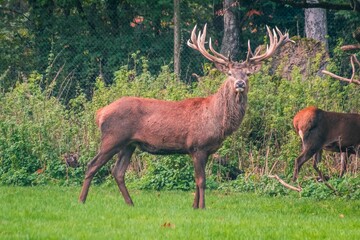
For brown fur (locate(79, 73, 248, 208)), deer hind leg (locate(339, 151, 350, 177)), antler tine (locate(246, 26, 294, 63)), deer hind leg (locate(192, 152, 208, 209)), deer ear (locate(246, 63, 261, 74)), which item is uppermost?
antler tine (locate(246, 26, 294, 63))

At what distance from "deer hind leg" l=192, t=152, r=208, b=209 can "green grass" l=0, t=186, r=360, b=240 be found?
0.50 feet

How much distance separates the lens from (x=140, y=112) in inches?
462

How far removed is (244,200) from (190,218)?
2.44 metres

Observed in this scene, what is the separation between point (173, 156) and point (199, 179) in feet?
9.05

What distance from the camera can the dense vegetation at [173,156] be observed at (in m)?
13.9

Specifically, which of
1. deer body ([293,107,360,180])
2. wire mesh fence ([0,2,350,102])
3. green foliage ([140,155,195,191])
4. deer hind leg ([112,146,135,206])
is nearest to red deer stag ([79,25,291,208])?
deer hind leg ([112,146,135,206])

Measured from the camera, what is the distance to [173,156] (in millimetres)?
14109

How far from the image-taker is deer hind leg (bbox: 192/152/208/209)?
1122 cm

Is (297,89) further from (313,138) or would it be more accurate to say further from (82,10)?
(82,10)

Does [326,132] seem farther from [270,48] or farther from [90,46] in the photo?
[90,46]

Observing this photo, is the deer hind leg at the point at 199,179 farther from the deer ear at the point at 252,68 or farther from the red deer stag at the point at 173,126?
the deer ear at the point at 252,68

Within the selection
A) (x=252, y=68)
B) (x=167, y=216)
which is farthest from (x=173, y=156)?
(x=167, y=216)

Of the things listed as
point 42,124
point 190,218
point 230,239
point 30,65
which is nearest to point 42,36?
point 30,65

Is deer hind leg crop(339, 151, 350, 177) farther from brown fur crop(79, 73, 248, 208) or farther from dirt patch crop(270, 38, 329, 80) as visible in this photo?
brown fur crop(79, 73, 248, 208)
